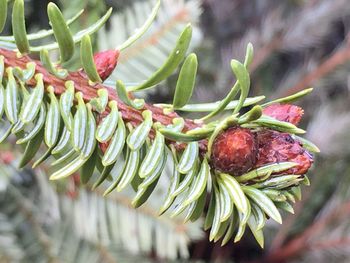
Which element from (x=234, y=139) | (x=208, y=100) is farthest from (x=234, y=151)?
(x=208, y=100)

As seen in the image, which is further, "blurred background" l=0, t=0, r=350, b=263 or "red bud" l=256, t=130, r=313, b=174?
"blurred background" l=0, t=0, r=350, b=263

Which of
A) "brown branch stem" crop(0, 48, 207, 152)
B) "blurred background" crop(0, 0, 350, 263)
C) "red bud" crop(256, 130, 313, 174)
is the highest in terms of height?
"brown branch stem" crop(0, 48, 207, 152)

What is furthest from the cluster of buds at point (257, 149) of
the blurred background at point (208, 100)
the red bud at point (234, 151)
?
the blurred background at point (208, 100)

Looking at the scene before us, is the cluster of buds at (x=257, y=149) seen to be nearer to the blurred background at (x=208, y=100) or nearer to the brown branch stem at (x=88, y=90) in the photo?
the brown branch stem at (x=88, y=90)

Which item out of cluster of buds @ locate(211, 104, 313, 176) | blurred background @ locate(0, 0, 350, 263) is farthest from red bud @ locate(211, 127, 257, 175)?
blurred background @ locate(0, 0, 350, 263)

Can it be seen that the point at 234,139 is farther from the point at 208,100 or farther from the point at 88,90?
the point at 208,100

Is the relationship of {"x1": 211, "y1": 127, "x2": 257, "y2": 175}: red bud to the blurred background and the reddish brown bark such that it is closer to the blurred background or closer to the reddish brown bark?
the reddish brown bark

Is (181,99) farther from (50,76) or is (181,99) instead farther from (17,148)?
(17,148)

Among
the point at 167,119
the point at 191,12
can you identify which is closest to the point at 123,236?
the point at 191,12
